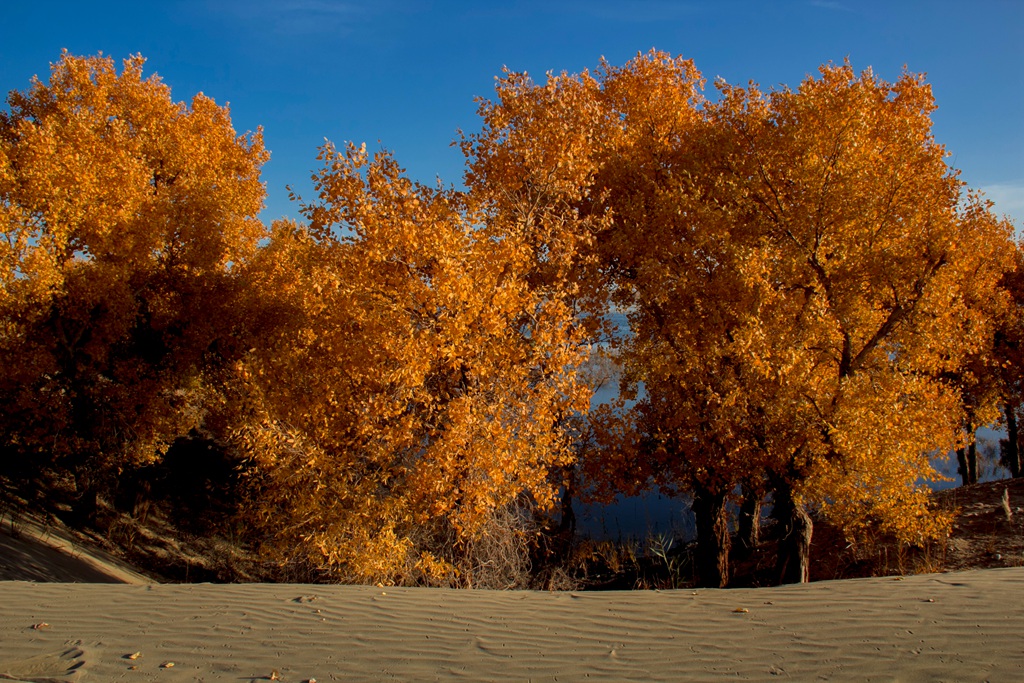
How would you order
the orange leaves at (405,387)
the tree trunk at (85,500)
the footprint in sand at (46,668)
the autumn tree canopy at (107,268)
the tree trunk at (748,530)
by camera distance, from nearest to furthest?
the footprint in sand at (46,668) < the orange leaves at (405,387) < the autumn tree canopy at (107,268) < the tree trunk at (748,530) < the tree trunk at (85,500)

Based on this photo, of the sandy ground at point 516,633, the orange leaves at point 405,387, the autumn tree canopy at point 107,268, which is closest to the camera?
the sandy ground at point 516,633

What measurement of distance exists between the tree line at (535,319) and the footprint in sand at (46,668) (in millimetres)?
5092

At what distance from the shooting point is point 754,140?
48.1 feet

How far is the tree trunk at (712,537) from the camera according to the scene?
48.3 ft

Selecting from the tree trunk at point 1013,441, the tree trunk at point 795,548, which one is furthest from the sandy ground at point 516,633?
the tree trunk at point 1013,441

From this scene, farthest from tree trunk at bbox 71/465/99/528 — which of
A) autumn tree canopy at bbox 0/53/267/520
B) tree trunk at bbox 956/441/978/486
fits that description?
tree trunk at bbox 956/441/978/486

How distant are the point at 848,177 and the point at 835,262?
159cm

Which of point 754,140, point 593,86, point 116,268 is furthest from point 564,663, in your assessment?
point 593,86

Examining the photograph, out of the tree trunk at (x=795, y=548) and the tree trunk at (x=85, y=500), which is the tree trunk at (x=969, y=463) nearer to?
the tree trunk at (x=795, y=548)

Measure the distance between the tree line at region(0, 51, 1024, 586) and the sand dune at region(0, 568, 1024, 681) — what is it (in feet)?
10.0

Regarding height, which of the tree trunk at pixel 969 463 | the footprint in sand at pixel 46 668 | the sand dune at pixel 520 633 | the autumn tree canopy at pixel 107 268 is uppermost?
the autumn tree canopy at pixel 107 268

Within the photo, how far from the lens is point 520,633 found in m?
6.95

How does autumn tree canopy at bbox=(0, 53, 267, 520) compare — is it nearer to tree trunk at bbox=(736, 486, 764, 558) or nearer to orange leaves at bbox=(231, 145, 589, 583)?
orange leaves at bbox=(231, 145, 589, 583)

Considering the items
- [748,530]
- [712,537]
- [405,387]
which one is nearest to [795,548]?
[712,537]
